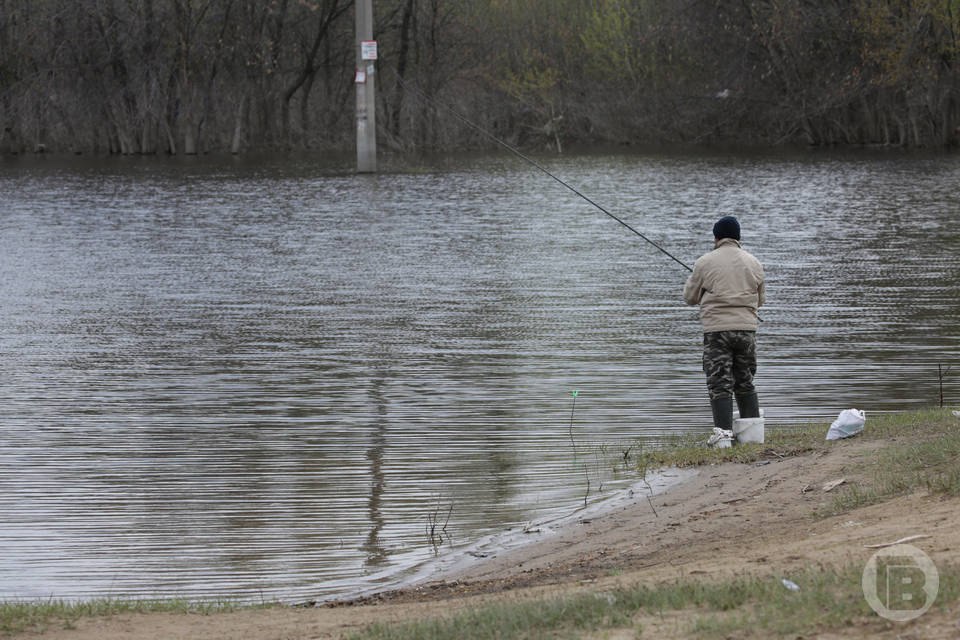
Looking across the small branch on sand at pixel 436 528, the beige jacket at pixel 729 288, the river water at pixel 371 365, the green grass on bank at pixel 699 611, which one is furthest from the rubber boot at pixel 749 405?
the green grass on bank at pixel 699 611

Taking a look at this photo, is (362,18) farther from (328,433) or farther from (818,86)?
(328,433)

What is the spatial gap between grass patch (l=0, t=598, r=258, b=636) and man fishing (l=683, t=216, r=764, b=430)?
13.1ft

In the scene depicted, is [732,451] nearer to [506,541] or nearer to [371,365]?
[506,541]

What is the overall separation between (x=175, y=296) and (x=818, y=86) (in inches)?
1423

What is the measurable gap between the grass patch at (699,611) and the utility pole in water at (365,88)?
3246cm

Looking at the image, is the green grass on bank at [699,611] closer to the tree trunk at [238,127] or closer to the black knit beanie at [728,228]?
the black knit beanie at [728,228]

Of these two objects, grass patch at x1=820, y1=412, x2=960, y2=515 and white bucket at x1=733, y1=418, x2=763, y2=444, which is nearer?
grass patch at x1=820, y1=412, x2=960, y2=515

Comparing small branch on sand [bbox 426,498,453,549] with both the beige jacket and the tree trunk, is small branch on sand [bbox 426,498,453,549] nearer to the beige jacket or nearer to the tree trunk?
the beige jacket

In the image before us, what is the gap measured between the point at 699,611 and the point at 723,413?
14.2 ft

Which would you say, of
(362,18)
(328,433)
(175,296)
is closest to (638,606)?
(328,433)

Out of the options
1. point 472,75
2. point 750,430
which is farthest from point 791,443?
point 472,75

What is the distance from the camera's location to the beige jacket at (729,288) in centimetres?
973

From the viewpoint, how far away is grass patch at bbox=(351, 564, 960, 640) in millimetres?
5312

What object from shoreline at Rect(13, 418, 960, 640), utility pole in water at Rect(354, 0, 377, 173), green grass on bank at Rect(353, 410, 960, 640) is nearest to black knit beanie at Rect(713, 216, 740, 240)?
shoreline at Rect(13, 418, 960, 640)
